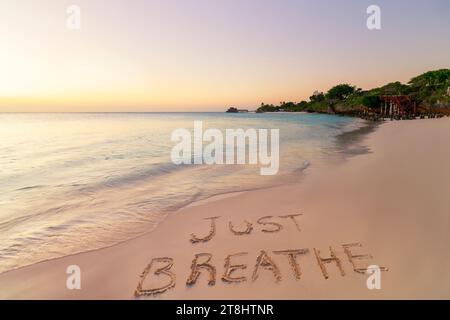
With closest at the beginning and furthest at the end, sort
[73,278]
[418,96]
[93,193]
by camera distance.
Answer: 1. [73,278]
2. [93,193]
3. [418,96]

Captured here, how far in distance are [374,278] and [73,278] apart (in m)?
3.94

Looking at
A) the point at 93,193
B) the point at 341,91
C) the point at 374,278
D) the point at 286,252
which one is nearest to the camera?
the point at 374,278

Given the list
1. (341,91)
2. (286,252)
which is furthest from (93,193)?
(341,91)

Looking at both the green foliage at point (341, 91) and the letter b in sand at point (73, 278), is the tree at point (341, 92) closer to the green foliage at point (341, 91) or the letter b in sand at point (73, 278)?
the green foliage at point (341, 91)

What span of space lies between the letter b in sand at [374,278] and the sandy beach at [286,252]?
0.05 m

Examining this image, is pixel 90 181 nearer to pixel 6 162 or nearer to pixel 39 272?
pixel 39 272

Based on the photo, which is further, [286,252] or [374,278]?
[286,252]

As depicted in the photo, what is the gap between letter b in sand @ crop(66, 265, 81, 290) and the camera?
12.0 ft

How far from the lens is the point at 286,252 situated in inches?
168

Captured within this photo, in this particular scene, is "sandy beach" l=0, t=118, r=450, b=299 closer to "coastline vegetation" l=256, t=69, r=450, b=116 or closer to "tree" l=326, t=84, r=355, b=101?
"coastline vegetation" l=256, t=69, r=450, b=116

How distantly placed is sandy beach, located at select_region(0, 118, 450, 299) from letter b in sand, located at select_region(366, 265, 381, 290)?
0.17 ft

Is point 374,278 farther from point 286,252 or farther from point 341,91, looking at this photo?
point 341,91

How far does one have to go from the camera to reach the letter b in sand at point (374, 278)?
3.44 meters

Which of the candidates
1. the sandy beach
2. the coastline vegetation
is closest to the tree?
the coastline vegetation
